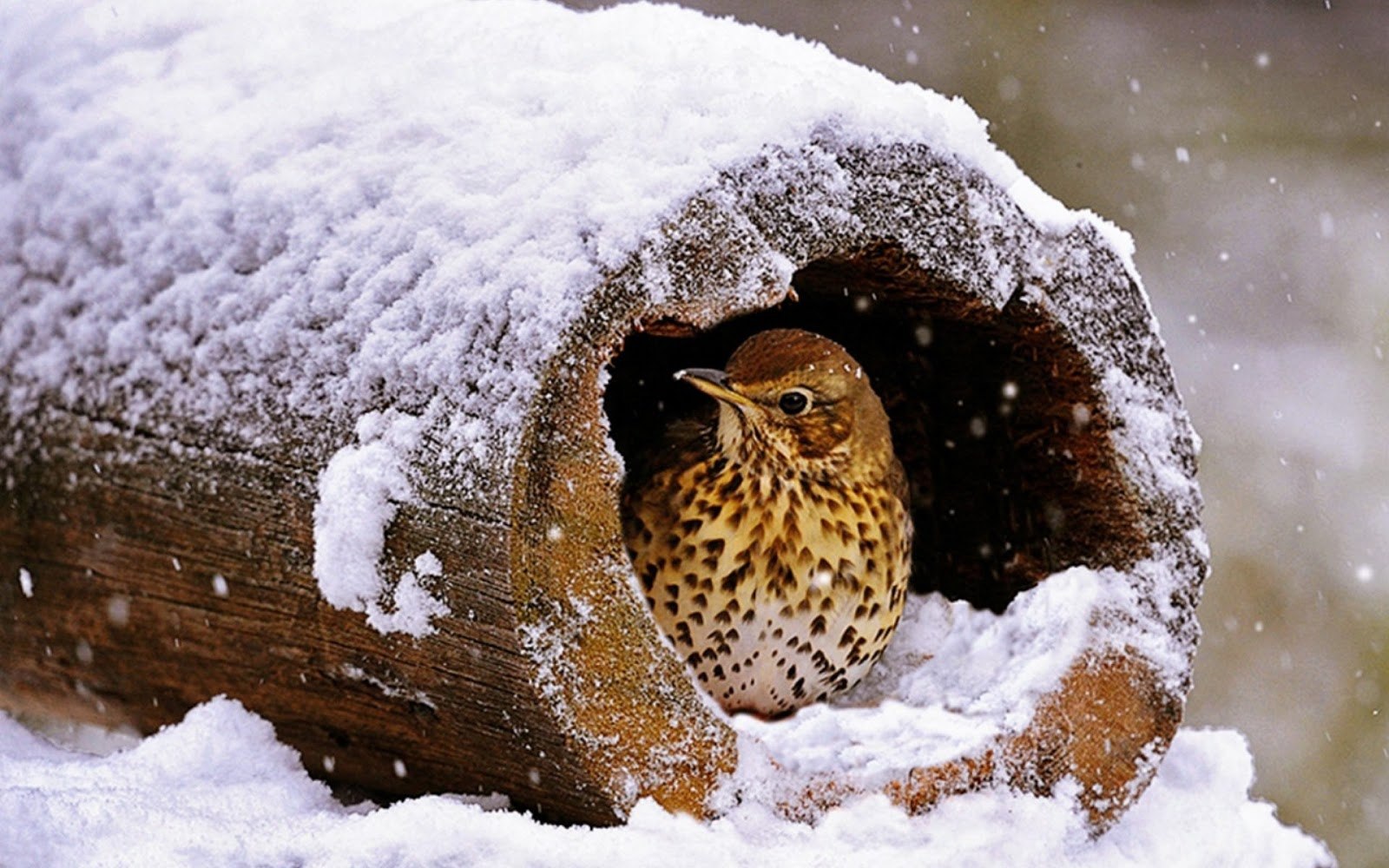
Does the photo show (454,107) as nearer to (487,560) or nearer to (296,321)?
(296,321)

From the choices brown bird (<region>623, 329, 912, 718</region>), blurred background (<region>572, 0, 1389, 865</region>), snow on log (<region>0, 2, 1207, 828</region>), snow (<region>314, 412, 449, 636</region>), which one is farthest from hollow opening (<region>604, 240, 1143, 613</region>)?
blurred background (<region>572, 0, 1389, 865</region>)

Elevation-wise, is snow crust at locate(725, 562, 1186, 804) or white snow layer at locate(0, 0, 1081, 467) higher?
white snow layer at locate(0, 0, 1081, 467)

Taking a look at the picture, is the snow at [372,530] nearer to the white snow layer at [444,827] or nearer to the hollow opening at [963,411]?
the white snow layer at [444,827]

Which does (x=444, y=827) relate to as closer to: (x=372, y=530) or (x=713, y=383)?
(x=372, y=530)

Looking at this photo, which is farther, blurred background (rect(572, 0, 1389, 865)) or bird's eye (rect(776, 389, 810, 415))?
blurred background (rect(572, 0, 1389, 865))

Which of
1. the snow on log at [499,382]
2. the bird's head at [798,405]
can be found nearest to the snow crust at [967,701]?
the snow on log at [499,382]

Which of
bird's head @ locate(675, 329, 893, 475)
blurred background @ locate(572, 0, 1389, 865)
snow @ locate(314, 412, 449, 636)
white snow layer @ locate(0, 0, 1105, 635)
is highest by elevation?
white snow layer @ locate(0, 0, 1105, 635)

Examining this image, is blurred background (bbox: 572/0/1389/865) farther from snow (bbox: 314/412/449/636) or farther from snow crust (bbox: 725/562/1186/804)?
snow (bbox: 314/412/449/636)

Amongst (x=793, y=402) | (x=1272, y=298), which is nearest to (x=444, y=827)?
(x=793, y=402)

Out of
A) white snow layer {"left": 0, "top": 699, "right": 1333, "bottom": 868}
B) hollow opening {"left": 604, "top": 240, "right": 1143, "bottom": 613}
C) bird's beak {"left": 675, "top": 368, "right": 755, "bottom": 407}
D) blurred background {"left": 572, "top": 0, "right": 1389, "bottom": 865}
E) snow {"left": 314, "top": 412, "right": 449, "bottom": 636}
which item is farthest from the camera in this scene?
blurred background {"left": 572, "top": 0, "right": 1389, "bottom": 865}
